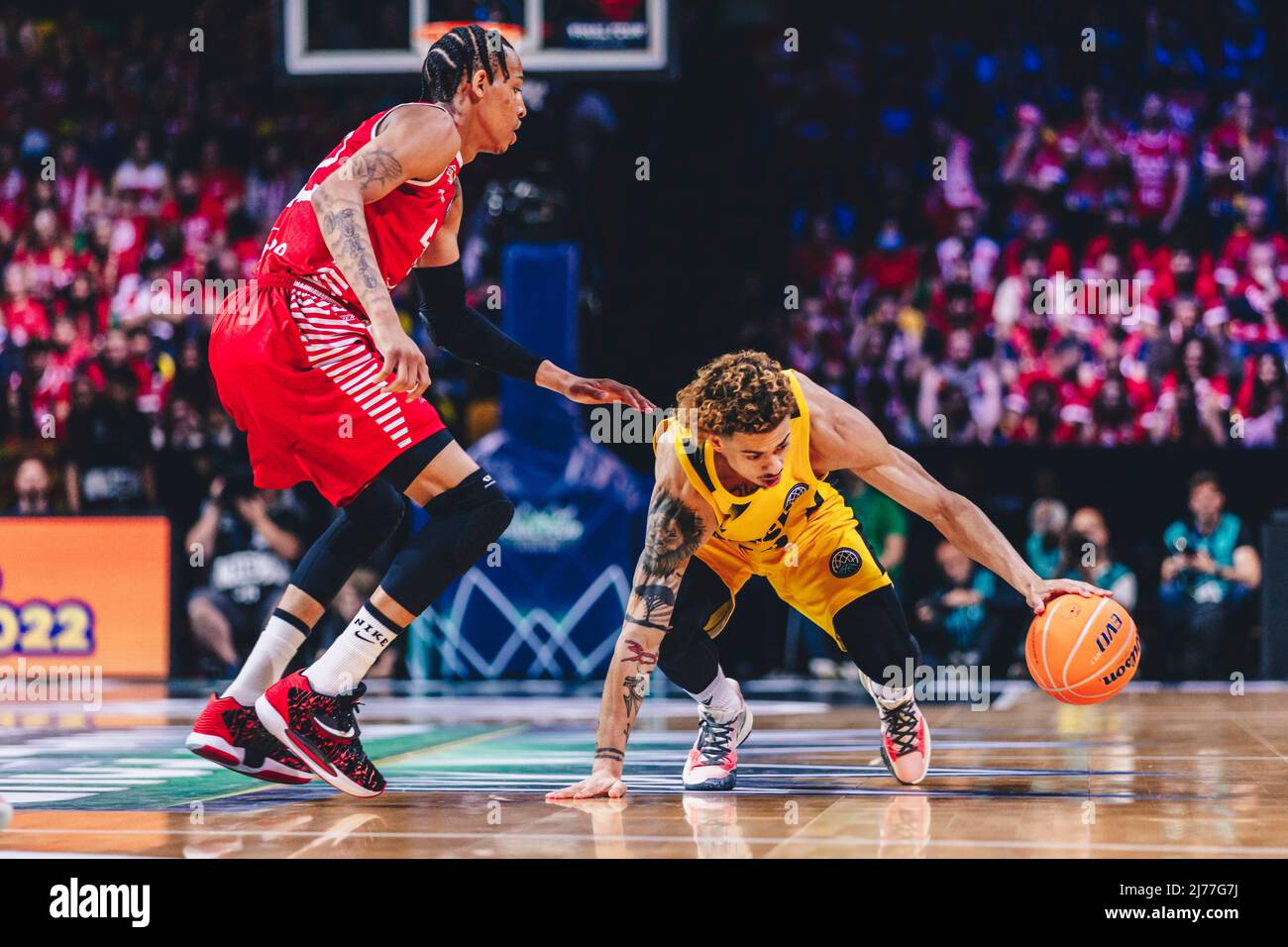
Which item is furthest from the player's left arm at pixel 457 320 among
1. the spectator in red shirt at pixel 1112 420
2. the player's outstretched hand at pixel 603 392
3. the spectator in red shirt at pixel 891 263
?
the spectator in red shirt at pixel 891 263

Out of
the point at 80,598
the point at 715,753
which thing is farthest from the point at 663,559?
the point at 80,598

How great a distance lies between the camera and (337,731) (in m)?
4.22

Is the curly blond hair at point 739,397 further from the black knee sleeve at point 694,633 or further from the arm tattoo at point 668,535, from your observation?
the black knee sleeve at point 694,633

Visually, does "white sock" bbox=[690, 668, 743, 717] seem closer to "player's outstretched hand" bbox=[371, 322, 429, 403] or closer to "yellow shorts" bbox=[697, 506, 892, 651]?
"yellow shorts" bbox=[697, 506, 892, 651]

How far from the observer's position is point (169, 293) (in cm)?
1274

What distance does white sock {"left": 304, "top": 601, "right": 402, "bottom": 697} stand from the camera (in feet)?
13.8

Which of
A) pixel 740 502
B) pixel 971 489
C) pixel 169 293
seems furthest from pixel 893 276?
pixel 740 502

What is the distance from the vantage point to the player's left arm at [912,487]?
14.5 feet

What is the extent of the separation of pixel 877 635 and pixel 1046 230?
8.78 metres

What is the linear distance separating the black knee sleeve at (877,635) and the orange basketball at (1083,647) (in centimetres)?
48

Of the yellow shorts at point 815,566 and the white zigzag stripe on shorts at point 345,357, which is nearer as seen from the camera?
the white zigzag stripe on shorts at point 345,357

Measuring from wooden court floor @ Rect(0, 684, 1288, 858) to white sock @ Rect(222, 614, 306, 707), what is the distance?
323 mm

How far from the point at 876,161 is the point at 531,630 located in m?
6.32
